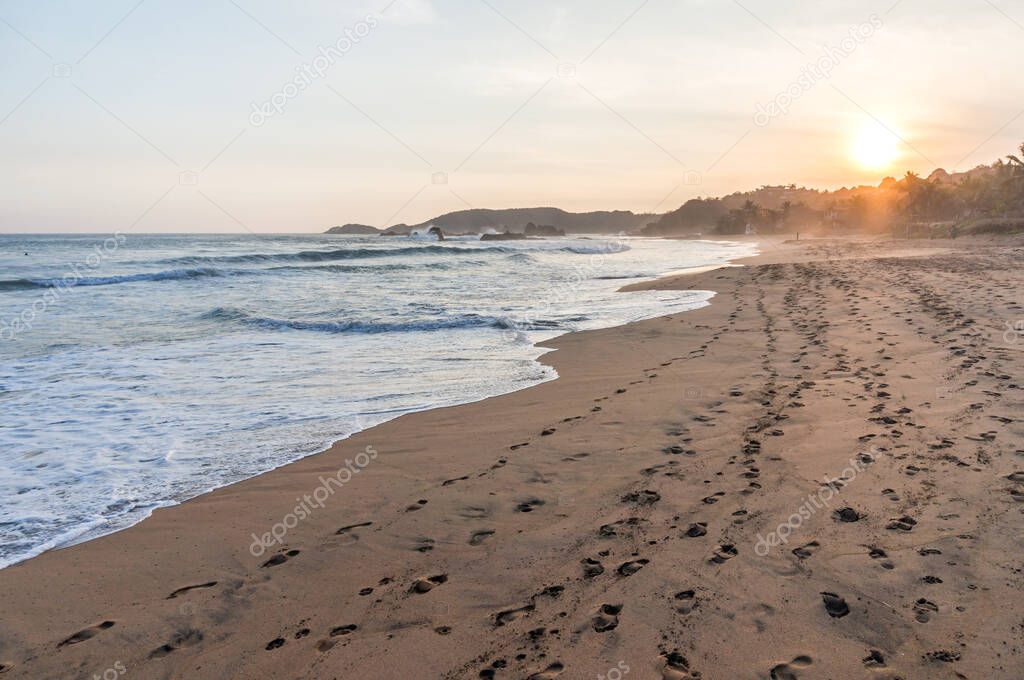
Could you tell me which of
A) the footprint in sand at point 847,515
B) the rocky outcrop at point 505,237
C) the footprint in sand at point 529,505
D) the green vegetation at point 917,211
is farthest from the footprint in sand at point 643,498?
the rocky outcrop at point 505,237

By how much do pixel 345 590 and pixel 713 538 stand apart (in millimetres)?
2177

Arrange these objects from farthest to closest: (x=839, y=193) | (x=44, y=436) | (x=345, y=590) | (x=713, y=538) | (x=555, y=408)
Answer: (x=839, y=193) → (x=555, y=408) → (x=44, y=436) → (x=713, y=538) → (x=345, y=590)

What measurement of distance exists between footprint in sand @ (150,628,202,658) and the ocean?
169cm

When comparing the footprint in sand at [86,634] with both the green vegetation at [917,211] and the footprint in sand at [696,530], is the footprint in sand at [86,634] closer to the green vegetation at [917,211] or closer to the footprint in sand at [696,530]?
the footprint in sand at [696,530]

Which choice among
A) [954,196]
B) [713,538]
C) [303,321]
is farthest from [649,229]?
[713,538]

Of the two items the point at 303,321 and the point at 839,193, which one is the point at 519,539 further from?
the point at 839,193

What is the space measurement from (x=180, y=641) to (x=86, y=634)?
0.54 m

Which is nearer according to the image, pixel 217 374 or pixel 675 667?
pixel 675 667

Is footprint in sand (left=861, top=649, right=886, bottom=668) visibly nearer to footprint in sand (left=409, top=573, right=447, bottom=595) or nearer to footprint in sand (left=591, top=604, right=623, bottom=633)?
footprint in sand (left=591, top=604, right=623, bottom=633)

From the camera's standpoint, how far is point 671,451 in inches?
214

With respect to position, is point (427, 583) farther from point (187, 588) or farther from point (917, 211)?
point (917, 211)

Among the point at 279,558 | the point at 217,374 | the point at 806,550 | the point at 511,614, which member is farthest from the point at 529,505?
the point at 217,374

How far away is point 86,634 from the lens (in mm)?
3322

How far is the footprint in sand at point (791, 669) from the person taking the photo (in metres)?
2.69
